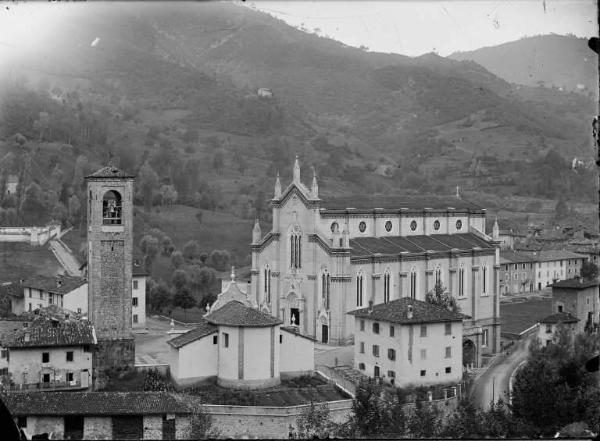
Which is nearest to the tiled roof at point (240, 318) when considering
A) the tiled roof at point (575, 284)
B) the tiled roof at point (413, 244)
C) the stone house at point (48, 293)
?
the tiled roof at point (413, 244)

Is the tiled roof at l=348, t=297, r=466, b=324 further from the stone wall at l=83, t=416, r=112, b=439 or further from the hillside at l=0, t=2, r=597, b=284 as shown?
the hillside at l=0, t=2, r=597, b=284

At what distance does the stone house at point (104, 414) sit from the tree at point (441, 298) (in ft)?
54.8

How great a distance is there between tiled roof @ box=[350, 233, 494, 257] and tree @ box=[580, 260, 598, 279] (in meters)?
11.6

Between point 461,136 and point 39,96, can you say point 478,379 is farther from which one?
point 461,136

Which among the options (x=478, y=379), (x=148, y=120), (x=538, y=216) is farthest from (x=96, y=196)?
(x=148, y=120)

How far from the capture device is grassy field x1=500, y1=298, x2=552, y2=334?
4712 cm

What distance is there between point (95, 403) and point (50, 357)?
488 cm

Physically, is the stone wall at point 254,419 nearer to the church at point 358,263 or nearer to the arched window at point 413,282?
the church at point 358,263

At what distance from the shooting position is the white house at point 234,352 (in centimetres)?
2848

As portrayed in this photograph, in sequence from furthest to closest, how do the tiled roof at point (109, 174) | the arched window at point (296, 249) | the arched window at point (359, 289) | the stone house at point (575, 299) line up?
the stone house at point (575, 299) → the arched window at point (296, 249) → the arched window at point (359, 289) → the tiled roof at point (109, 174)

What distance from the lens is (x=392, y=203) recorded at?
144 ft

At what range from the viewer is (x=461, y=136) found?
514 feet

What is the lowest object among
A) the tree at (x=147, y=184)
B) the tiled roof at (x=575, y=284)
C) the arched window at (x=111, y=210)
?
the tiled roof at (x=575, y=284)

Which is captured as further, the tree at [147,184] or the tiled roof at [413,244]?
the tree at [147,184]
